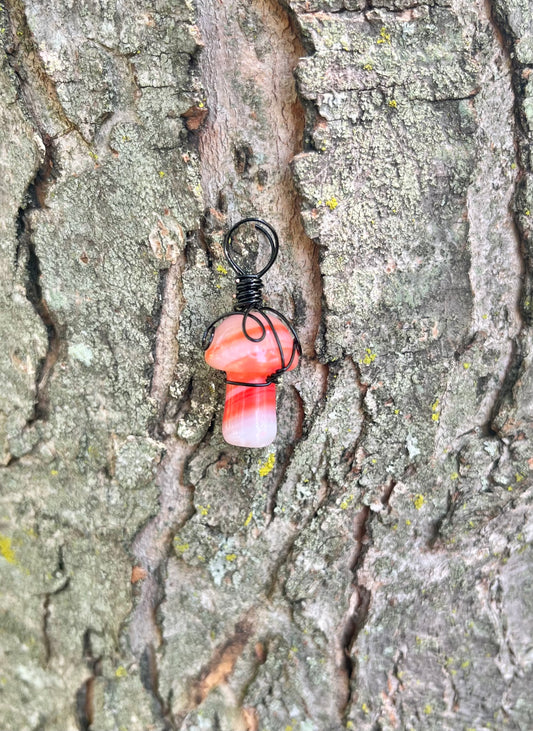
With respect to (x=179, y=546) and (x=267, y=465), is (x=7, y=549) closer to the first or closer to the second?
(x=179, y=546)

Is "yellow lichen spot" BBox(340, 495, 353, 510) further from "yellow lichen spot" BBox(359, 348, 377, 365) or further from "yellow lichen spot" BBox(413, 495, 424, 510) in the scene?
"yellow lichen spot" BBox(359, 348, 377, 365)

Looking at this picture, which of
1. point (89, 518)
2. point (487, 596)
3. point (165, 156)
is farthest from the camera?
point (487, 596)

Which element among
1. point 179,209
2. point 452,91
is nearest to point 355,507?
point 179,209

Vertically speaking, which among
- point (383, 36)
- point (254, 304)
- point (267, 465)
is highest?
point (383, 36)

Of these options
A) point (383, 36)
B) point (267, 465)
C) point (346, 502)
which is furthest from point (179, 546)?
point (383, 36)

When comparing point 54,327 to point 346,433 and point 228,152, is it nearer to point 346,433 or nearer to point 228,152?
point 228,152

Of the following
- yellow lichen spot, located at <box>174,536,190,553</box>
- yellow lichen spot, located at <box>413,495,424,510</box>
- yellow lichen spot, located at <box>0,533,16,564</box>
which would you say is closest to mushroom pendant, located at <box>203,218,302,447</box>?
yellow lichen spot, located at <box>174,536,190,553</box>
